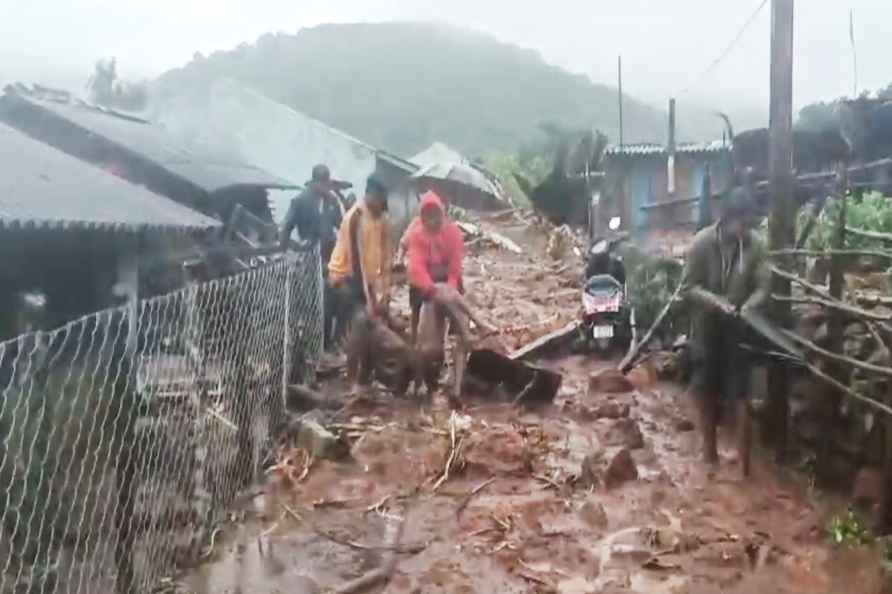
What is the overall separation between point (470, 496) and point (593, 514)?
580 mm

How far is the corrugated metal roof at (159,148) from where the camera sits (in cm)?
931

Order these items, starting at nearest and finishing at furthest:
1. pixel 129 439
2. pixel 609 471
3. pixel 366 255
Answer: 1. pixel 129 439
2. pixel 609 471
3. pixel 366 255

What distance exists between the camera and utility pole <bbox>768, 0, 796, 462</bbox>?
507 cm

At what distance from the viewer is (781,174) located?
16.9ft

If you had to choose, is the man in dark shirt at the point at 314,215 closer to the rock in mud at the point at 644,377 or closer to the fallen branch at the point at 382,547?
the rock in mud at the point at 644,377

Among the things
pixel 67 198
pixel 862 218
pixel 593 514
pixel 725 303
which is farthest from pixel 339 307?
pixel 862 218

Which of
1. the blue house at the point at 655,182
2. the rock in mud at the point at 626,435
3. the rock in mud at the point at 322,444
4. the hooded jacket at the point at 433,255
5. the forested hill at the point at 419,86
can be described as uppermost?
the forested hill at the point at 419,86

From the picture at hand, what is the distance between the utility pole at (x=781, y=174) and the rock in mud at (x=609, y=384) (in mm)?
2077

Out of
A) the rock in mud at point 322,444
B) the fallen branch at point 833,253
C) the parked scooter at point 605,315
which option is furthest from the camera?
the parked scooter at point 605,315

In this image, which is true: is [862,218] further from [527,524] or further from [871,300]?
[527,524]

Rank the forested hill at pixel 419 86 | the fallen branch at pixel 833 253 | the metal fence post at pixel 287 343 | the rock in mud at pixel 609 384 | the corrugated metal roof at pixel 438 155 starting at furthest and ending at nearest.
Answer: the corrugated metal roof at pixel 438 155
the forested hill at pixel 419 86
the rock in mud at pixel 609 384
the metal fence post at pixel 287 343
the fallen branch at pixel 833 253

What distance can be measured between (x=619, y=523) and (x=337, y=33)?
823 cm

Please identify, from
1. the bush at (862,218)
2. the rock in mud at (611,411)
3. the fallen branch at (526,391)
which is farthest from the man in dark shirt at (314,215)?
the bush at (862,218)

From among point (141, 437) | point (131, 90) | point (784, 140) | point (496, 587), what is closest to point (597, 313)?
point (784, 140)
